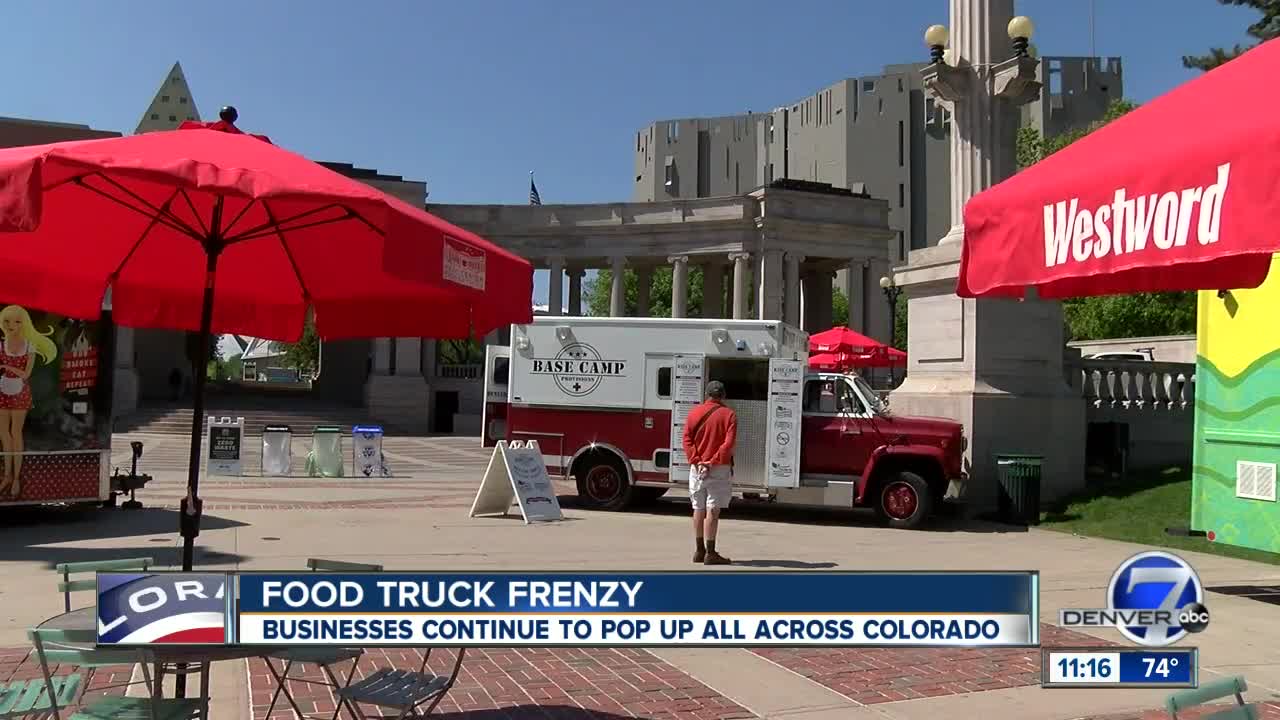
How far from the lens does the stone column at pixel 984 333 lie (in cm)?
1738

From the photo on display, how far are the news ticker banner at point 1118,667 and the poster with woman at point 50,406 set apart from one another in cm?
1350

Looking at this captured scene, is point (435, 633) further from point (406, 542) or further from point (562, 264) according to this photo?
point (562, 264)

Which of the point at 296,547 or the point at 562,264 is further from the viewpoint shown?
the point at 562,264

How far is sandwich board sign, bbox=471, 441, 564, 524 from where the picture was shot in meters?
16.0

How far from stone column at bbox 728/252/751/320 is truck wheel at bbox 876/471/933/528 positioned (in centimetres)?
3845

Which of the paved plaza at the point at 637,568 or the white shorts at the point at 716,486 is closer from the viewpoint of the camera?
the paved plaza at the point at 637,568

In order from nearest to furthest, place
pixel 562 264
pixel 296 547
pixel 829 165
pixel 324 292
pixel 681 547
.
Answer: pixel 324 292 → pixel 296 547 → pixel 681 547 → pixel 562 264 → pixel 829 165

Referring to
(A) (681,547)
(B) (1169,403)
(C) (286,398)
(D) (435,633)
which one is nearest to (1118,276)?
(D) (435,633)

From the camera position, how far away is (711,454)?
11.3 metres

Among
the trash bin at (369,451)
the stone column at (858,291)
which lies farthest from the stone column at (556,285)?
the trash bin at (369,451)

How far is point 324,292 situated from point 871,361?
25027 mm

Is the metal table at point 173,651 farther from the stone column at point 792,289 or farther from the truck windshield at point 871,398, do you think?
the stone column at point 792,289

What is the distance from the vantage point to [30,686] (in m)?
4.80

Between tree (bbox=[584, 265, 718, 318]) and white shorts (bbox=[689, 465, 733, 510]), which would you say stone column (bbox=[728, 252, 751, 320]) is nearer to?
tree (bbox=[584, 265, 718, 318])
